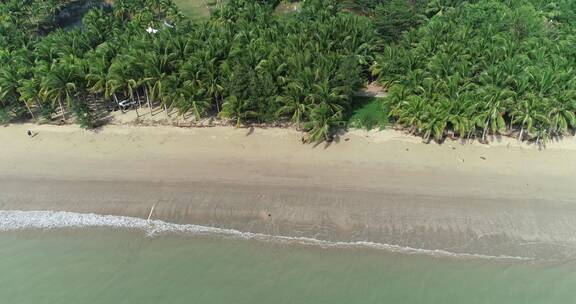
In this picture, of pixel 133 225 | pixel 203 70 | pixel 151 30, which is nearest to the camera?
pixel 133 225

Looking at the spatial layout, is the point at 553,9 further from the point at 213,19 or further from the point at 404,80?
the point at 213,19

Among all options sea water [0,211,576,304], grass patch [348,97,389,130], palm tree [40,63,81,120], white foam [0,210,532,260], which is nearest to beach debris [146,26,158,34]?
palm tree [40,63,81,120]

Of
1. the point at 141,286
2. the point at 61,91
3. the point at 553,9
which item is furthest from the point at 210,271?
the point at 553,9

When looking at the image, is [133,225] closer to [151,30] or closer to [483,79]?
[151,30]

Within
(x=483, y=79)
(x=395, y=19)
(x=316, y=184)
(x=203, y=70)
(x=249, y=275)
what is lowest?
(x=249, y=275)

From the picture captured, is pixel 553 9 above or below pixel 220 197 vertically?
above

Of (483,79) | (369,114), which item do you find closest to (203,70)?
(369,114)

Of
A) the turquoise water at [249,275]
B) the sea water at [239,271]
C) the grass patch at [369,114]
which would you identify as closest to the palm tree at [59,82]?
the sea water at [239,271]
